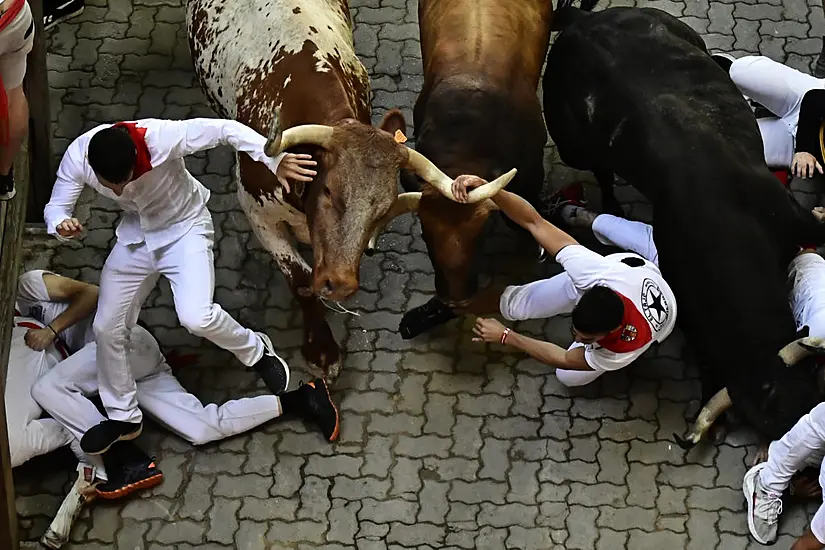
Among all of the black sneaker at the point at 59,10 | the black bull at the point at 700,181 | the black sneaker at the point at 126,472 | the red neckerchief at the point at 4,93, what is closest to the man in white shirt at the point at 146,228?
the black sneaker at the point at 126,472

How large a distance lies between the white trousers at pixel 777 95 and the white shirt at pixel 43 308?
4066 millimetres

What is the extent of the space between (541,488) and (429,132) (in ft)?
6.52

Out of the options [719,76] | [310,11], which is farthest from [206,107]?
[719,76]

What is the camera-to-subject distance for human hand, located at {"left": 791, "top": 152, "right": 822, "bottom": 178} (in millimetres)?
6594

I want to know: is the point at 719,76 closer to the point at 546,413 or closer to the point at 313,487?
the point at 546,413

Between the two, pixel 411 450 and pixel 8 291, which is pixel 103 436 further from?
pixel 411 450

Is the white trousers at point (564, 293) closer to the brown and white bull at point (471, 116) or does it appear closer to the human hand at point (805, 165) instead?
the brown and white bull at point (471, 116)

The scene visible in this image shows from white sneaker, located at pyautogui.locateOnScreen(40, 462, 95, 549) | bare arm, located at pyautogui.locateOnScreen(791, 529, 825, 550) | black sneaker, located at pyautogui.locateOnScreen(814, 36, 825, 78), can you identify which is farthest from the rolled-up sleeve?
black sneaker, located at pyautogui.locateOnScreen(814, 36, 825, 78)

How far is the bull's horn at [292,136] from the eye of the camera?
503 centimetres

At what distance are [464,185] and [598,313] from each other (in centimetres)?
89

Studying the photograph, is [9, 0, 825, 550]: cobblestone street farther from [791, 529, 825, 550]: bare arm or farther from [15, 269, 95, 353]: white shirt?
[15, 269, 95, 353]: white shirt

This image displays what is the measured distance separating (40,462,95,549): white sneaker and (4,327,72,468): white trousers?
0.68 feet

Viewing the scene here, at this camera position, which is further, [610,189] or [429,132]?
[610,189]

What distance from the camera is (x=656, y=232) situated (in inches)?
246
